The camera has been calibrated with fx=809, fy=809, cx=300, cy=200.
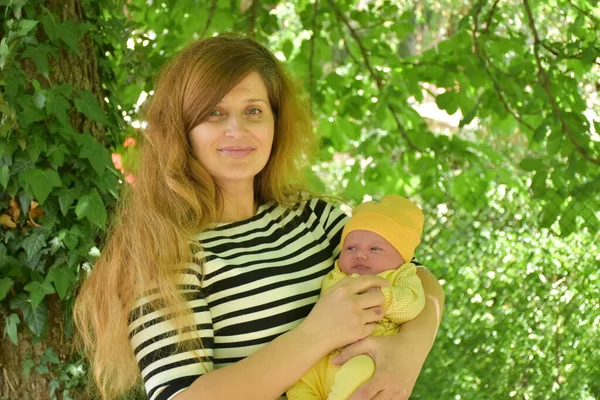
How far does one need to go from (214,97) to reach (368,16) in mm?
2486

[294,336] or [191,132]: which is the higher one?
[191,132]

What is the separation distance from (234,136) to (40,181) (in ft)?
2.42

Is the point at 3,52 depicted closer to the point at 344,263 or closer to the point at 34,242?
the point at 34,242

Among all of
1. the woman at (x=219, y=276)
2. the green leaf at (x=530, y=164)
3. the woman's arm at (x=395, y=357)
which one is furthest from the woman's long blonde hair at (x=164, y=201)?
the green leaf at (x=530, y=164)

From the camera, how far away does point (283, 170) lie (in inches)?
87.0

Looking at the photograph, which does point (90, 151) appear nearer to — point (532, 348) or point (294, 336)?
point (294, 336)

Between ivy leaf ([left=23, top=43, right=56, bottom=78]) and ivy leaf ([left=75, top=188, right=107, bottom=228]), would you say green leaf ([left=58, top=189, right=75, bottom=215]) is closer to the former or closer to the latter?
ivy leaf ([left=75, top=188, right=107, bottom=228])

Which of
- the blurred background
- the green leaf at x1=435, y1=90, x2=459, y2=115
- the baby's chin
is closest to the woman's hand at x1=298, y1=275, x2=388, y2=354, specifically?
the baby's chin

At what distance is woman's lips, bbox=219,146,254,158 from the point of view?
188 centimetres

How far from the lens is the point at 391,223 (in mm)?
2012

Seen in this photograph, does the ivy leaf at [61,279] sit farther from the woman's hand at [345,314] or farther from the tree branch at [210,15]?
the tree branch at [210,15]

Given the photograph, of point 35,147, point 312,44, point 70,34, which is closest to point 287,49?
point 312,44

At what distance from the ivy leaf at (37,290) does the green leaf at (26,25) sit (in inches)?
28.3

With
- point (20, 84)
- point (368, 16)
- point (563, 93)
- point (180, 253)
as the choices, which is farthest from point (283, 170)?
point (368, 16)
